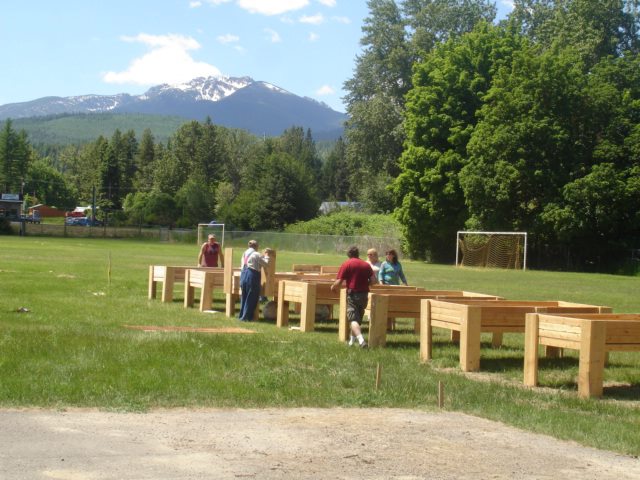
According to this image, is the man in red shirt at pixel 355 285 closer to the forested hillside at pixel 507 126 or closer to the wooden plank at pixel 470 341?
the wooden plank at pixel 470 341

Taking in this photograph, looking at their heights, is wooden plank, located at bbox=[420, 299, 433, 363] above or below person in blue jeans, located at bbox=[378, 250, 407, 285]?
below

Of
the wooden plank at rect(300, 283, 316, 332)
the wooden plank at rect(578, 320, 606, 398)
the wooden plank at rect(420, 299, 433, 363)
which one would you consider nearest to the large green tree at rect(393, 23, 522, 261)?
the wooden plank at rect(300, 283, 316, 332)

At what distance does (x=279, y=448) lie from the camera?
776 cm

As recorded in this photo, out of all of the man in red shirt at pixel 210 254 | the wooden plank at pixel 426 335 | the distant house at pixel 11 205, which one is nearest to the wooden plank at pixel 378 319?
the wooden plank at pixel 426 335

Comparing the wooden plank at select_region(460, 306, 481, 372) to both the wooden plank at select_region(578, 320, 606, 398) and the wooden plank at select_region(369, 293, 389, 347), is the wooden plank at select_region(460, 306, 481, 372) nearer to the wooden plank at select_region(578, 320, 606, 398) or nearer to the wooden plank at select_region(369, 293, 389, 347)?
the wooden plank at select_region(578, 320, 606, 398)

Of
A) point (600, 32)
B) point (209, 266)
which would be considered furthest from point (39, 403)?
point (600, 32)

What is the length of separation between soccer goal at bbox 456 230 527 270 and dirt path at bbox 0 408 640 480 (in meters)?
49.9

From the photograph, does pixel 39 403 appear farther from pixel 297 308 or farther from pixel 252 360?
pixel 297 308

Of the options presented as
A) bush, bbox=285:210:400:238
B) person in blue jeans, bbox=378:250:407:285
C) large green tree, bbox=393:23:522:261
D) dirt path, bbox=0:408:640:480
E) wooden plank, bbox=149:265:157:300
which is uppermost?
large green tree, bbox=393:23:522:261

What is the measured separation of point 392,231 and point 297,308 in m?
55.5

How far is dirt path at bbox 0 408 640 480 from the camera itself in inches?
274

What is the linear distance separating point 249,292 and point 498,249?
41.9 meters

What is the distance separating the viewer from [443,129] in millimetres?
66375

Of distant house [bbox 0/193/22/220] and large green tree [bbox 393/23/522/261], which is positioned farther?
distant house [bbox 0/193/22/220]
